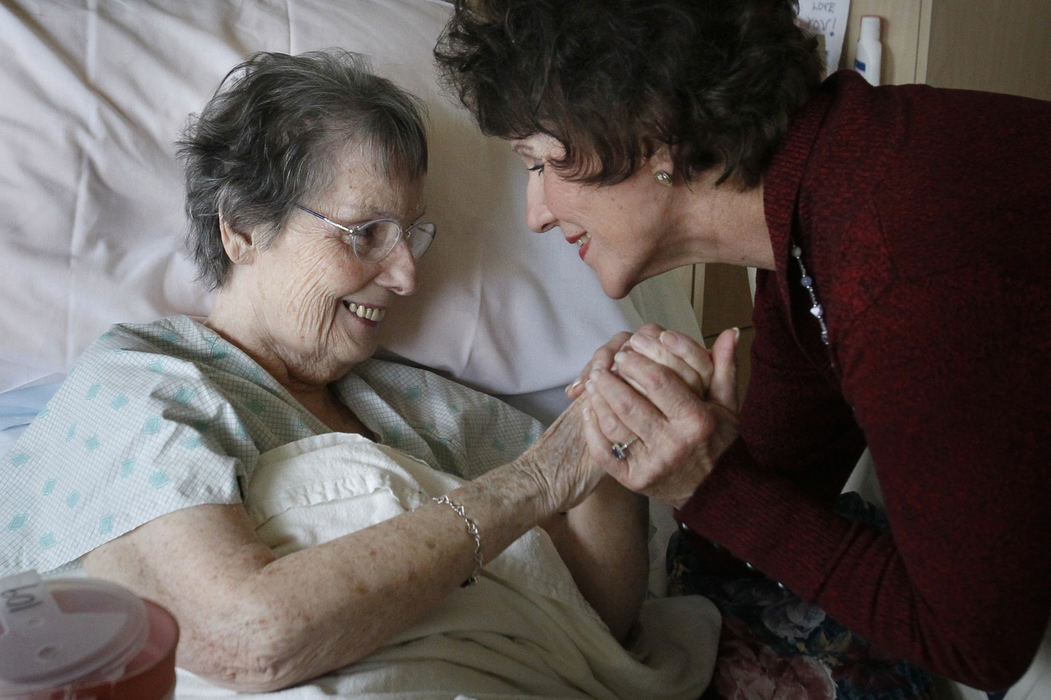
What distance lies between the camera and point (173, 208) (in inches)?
64.3

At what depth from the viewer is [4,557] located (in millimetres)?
Result: 1235

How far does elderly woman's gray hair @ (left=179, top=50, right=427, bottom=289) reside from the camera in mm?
1456

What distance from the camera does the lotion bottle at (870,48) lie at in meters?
2.29

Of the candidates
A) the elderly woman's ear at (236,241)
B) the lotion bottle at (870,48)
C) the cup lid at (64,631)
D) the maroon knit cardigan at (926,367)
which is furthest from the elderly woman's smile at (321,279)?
the lotion bottle at (870,48)

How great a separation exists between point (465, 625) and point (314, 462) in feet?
0.98

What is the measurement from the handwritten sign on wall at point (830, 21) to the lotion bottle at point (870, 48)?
5 centimetres

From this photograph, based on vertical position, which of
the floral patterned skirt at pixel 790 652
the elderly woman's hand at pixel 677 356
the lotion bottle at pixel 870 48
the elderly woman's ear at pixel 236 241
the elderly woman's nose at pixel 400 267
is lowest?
the floral patterned skirt at pixel 790 652

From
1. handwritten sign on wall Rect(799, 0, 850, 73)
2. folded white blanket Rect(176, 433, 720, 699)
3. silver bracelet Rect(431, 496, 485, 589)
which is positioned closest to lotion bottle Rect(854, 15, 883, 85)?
handwritten sign on wall Rect(799, 0, 850, 73)

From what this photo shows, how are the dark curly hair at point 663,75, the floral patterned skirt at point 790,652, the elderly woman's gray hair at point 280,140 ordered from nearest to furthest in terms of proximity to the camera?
1. the dark curly hair at point 663,75
2. the floral patterned skirt at point 790,652
3. the elderly woman's gray hair at point 280,140

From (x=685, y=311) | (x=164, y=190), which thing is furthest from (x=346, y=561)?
(x=685, y=311)

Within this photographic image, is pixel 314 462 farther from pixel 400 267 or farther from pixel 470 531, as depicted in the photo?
pixel 400 267

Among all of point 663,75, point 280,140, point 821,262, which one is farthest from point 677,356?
point 280,140

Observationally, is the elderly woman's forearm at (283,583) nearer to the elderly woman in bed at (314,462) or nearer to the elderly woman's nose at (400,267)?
the elderly woman in bed at (314,462)

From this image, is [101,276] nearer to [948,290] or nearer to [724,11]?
[724,11]
